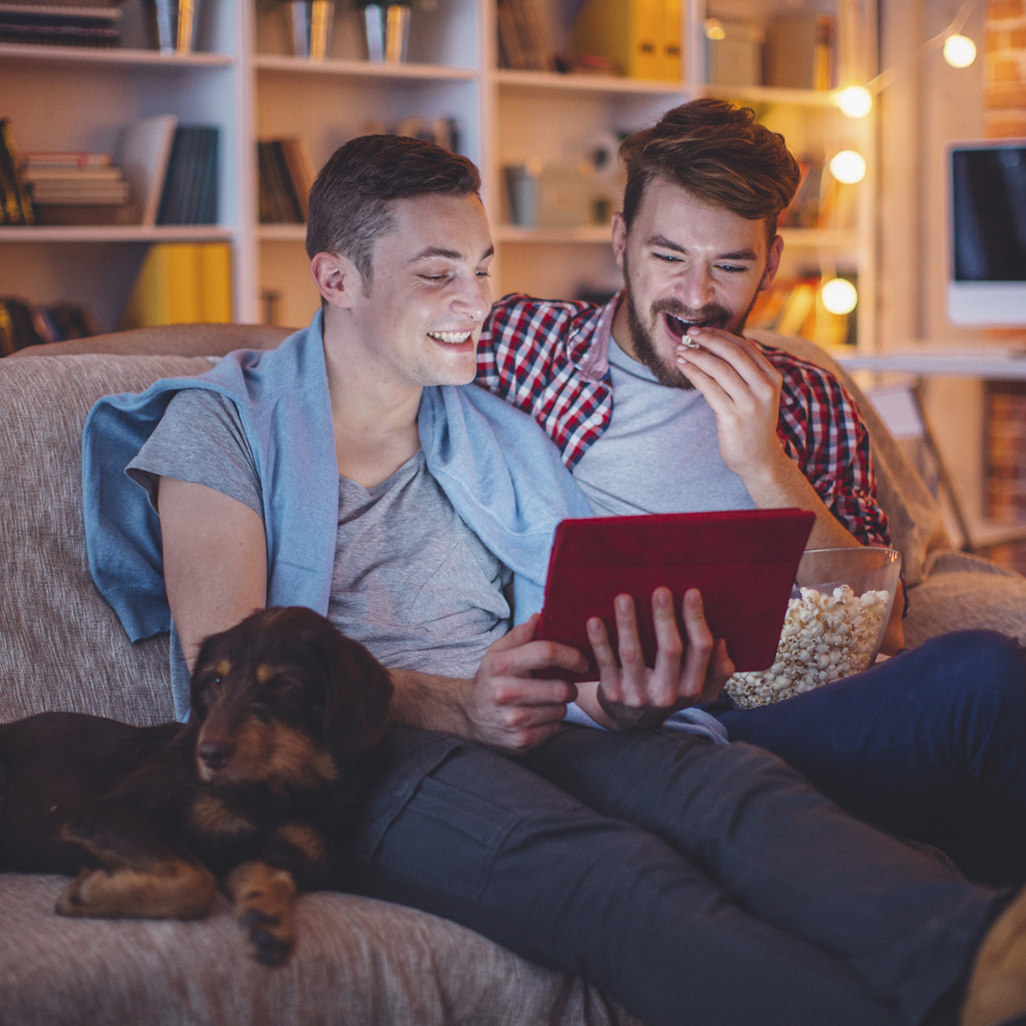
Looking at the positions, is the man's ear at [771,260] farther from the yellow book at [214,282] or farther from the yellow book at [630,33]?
the yellow book at [630,33]

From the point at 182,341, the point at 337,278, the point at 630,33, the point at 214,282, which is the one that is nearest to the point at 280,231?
the point at 214,282

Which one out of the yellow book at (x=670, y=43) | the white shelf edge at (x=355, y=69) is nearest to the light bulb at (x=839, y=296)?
the yellow book at (x=670, y=43)

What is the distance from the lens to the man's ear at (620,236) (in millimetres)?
1984

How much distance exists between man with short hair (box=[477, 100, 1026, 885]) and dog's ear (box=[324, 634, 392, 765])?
14.3 inches

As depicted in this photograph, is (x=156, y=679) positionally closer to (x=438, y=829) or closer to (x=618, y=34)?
(x=438, y=829)

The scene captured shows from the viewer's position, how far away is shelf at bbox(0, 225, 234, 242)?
3.28m

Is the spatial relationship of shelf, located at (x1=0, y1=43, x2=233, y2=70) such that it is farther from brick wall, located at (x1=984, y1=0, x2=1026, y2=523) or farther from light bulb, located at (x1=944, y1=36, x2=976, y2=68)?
brick wall, located at (x1=984, y1=0, x2=1026, y2=523)

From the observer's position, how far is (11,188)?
3.27m

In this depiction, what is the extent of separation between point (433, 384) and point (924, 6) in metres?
3.84

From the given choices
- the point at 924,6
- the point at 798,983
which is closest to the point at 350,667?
the point at 798,983

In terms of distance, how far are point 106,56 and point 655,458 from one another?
2.38m

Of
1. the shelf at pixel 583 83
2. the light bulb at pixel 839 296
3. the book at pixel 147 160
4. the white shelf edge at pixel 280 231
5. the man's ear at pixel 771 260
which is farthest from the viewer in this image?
the light bulb at pixel 839 296

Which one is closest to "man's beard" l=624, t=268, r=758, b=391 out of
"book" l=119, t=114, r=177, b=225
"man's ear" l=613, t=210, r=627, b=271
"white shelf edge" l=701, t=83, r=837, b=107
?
"man's ear" l=613, t=210, r=627, b=271

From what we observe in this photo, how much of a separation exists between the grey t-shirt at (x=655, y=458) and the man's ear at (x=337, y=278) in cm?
45
